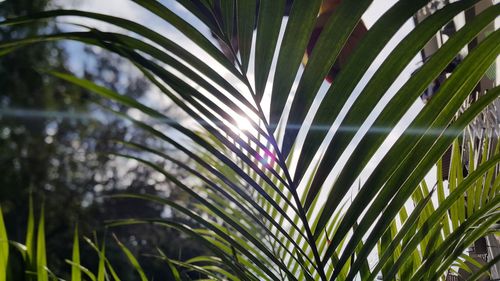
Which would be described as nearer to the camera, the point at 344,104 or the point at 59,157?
the point at 344,104

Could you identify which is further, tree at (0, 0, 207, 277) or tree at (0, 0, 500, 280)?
tree at (0, 0, 207, 277)

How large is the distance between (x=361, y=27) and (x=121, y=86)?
12.5m

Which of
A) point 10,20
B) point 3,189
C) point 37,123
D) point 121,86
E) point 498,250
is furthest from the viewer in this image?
point 121,86

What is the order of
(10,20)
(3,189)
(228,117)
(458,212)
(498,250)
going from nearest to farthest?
(10,20) < (228,117) < (458,212) < (498,250) < (3,189)

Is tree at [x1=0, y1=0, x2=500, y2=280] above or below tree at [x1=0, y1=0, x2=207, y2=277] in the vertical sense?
below

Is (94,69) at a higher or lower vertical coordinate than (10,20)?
higher

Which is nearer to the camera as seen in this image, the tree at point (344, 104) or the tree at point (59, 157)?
the tree at point (344, 104)

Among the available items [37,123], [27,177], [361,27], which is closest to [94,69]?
[37,123]

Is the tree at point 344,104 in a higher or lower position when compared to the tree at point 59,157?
lower

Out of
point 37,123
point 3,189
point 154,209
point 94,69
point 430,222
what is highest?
point 94,69

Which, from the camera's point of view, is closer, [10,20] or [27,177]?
[10,20]

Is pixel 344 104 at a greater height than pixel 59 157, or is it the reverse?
pixel 59 157

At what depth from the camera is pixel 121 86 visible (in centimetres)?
1407

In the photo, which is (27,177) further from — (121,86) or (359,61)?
(359,61)
